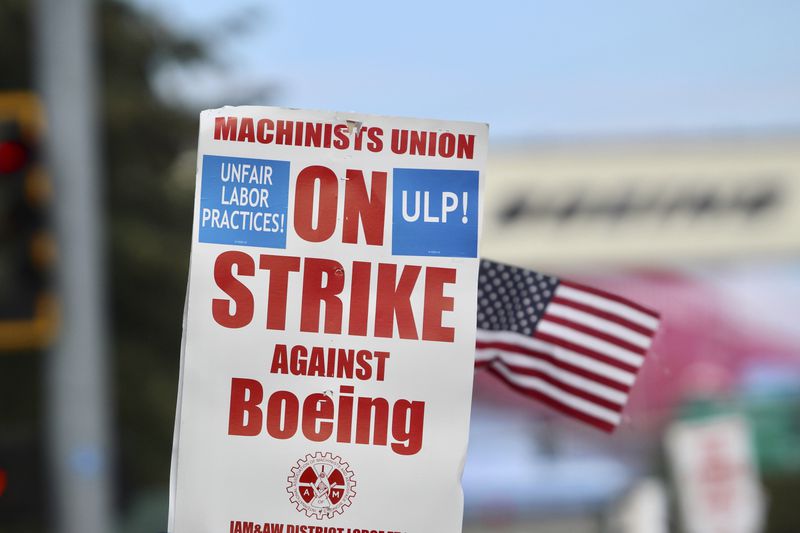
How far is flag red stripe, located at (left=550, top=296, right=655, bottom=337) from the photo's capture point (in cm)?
531

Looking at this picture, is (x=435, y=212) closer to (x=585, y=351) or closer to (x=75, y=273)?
(x=585, y=351)

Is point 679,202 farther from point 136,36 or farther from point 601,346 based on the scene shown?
point 601,346

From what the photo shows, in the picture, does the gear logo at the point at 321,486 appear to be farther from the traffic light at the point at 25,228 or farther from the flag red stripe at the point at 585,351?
the traffic light at the point at 25,228

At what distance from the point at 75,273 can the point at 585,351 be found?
276 inches

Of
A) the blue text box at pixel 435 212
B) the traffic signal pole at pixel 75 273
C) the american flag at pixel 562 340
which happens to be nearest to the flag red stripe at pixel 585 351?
the american flag at pixel 562 340

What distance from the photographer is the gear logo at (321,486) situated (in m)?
4.43

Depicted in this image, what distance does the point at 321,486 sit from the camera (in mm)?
4426

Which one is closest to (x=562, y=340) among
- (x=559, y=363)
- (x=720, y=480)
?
(x=559, y=363)

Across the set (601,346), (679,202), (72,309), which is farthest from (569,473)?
(601,346)

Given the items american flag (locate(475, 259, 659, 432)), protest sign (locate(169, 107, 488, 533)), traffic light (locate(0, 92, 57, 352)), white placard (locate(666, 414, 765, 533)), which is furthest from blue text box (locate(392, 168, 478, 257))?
white placard (locate(666, 414, 765, 533))

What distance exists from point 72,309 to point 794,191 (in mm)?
37414

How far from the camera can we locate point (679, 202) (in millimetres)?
48188

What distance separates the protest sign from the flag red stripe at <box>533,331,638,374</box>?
851 millimetres

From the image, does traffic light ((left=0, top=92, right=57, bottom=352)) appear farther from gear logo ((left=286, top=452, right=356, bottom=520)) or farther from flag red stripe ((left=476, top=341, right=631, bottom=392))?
gear logo ((left=286, top=452, right=356, bottom=520))
